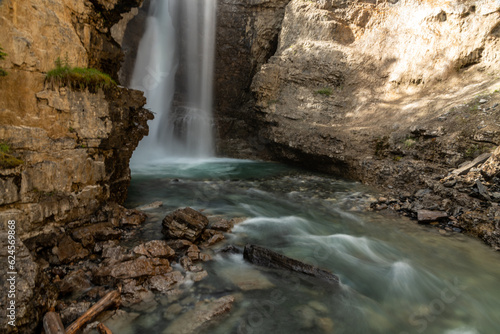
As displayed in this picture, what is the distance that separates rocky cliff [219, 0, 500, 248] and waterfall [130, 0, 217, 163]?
1.77 metres

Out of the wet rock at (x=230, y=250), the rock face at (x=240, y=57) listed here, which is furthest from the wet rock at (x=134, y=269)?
the rock face at (x=240, y=57)

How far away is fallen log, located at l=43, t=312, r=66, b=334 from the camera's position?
249cm

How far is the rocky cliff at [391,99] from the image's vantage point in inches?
273

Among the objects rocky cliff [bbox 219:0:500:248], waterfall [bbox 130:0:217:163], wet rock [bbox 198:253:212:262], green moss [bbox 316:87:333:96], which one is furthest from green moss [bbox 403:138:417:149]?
waterfall [bbox 130:0:217:163]

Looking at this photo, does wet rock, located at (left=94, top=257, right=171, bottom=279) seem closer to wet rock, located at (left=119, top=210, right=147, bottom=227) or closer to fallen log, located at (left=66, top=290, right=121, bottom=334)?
fallen log, located at (left=66, top=290, right=121, bottom=334)

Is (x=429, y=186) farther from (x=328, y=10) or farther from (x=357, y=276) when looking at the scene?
(x=328, y=10)

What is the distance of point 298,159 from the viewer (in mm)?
12383

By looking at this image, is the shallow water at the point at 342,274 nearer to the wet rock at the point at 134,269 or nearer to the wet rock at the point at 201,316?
the wet rock at the point at 201,316

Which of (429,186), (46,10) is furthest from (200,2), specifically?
(429,186)

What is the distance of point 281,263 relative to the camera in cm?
393

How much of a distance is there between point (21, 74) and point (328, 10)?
13.9 meters

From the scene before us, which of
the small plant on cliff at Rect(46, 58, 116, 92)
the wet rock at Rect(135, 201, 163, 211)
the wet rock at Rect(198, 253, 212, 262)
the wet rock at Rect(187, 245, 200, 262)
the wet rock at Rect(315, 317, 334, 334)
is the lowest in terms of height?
the wet rock at Rect(315, 317, 334, 334)

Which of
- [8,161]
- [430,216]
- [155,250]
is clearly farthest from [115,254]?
[430,216]

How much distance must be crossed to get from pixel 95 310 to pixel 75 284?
65 cm
